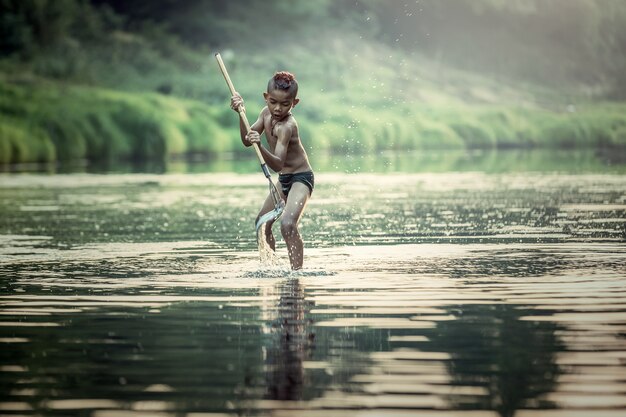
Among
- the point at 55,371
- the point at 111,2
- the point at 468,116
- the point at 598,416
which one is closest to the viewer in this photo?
the point at 598,416

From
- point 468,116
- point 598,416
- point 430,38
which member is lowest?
point 598,416

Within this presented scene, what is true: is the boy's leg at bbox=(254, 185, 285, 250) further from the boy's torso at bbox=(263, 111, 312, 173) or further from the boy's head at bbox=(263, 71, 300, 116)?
the boy's head at bbox=(263, 71, 300, 116)

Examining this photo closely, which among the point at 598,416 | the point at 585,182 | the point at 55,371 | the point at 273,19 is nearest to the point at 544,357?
the point at 598,416

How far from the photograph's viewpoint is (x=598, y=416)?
8.32 metres

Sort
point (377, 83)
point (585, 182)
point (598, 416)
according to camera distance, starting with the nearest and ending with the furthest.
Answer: point (598, 416), point (585, 182), point (377, 83)

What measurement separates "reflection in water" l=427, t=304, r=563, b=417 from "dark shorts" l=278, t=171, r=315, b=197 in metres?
3.86

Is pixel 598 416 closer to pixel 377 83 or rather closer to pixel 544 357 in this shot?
pixel 544 357

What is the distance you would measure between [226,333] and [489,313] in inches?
80.7

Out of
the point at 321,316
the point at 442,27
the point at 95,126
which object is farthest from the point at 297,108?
the point at 321,316

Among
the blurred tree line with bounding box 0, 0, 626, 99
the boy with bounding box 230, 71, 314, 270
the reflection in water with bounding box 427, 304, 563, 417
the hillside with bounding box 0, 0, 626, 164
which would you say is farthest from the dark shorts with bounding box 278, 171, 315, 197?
the blurred tree line with bounding box 0, 0, 626, 99

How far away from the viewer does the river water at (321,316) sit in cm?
890

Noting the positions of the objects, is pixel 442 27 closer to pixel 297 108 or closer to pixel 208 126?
pixel 297 108

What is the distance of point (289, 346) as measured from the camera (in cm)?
1058

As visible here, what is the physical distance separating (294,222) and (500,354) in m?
5.72
